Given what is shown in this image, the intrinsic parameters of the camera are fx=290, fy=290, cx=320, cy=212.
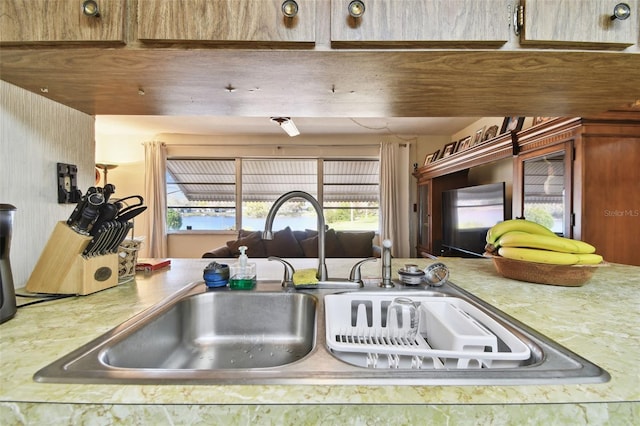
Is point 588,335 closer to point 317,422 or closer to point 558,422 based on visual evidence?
point 558,422

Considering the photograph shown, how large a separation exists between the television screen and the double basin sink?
193 cm

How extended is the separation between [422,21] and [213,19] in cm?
52

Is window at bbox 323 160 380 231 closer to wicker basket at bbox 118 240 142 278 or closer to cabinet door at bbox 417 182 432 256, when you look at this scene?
cabinet door at bbox 417 182 432 256

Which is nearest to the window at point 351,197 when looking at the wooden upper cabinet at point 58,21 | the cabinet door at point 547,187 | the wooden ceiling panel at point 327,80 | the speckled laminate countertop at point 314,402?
the cabinet door at point 547,187

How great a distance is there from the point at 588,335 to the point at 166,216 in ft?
17.2

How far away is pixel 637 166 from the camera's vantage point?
64.7 inches

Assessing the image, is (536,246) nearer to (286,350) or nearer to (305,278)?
(305,278)

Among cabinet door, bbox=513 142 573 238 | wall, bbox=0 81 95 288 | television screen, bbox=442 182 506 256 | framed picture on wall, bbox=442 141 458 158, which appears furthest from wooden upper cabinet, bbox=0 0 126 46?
framed picture on wall, bbox=442 141 458 158

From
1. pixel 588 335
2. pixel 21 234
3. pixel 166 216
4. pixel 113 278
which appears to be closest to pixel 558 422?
pixel 588 335

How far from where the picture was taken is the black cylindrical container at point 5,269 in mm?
657

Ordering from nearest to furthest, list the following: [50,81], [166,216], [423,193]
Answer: [50,81]
[423,193]
[166,216]

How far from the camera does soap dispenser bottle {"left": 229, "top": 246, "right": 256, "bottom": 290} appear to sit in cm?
98

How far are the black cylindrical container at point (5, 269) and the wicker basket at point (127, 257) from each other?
1.22 feet

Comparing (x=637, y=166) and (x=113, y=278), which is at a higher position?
(x=637, y=166)
